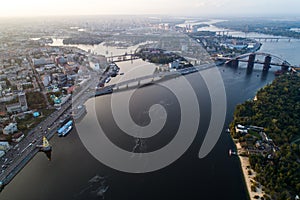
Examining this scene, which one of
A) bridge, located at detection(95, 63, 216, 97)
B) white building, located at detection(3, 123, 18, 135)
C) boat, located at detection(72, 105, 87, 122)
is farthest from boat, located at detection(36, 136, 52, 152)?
bridge, located at detection(95, 63, 216, 97)

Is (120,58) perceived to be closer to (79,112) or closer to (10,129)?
(79,112)

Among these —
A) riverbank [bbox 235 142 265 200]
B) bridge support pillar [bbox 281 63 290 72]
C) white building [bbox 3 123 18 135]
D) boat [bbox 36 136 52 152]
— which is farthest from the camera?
bridge support pillar [bbox 281 63 290 72]

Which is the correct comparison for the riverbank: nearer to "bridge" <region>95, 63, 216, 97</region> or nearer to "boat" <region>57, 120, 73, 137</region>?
"boat" <region>57, 120, 73, 137</region>

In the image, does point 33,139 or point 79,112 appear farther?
point 79,112

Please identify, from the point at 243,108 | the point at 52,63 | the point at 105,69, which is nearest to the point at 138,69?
the point at 105,69

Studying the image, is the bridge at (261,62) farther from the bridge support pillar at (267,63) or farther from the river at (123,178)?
the river at (123,178)

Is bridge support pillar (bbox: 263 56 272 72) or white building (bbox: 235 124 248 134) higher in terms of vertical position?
bridge support pillar (bbox: 263 56 272 72)

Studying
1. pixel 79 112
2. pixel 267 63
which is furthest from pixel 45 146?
pixel 267 63
